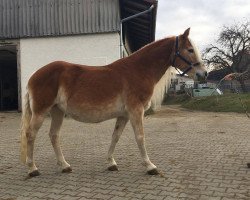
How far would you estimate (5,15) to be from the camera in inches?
707

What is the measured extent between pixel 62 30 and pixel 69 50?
3.17 feet

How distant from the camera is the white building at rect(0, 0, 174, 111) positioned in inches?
680

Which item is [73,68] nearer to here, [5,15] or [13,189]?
[13,189]

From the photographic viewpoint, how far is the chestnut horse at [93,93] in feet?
19.5

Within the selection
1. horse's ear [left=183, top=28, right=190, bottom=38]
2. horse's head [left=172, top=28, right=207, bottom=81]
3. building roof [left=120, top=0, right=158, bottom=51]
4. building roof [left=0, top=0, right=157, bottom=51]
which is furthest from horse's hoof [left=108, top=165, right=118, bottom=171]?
building roof [left=0, top=0, right=157, bottom=51]

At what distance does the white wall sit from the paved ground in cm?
731

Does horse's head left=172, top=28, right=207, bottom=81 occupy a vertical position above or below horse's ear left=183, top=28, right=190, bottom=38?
below

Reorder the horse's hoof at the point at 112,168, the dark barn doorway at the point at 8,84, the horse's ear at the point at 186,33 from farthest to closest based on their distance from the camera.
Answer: the dark barn doorway at the point at 8,84 → the horse's hoof at the point at 112,168 → the horse's ear at the point at 186,33

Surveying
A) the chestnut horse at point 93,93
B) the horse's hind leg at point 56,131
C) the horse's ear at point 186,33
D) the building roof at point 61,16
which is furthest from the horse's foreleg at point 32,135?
the building roof at point 61,16

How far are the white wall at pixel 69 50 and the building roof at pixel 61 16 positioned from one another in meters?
0.28

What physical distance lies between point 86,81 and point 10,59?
71.8ft

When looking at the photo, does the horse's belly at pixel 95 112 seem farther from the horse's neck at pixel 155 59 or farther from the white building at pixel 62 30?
the white building at pixel 62 30

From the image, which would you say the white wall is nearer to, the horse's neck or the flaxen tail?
the horse's neck

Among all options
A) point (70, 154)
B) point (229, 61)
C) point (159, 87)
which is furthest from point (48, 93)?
point (229, 61)
